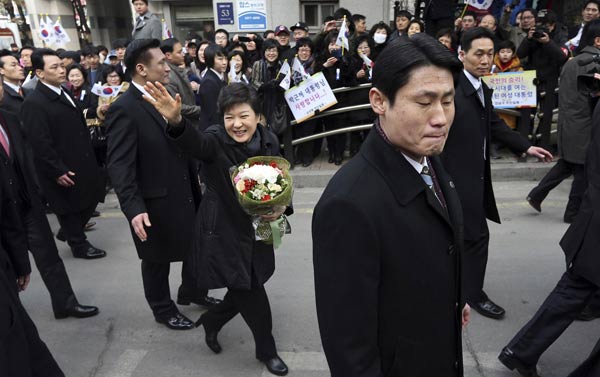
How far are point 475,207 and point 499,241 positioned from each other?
1733 millimetres

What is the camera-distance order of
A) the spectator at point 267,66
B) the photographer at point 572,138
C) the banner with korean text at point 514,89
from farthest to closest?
the spectator at point 267,66
the banner with korean text at point 514,89
the photographer at point 572,138

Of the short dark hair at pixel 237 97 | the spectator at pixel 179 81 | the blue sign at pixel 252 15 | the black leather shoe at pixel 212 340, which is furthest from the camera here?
the blue sign at pixel 252 15

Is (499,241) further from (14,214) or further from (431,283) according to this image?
(14,214)

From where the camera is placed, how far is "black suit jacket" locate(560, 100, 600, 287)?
245 centimetres

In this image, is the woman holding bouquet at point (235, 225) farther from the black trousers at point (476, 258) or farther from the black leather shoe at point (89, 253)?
the black leather shoe at point (89, 253)

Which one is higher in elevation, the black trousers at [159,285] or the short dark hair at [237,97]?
the short dark hair at [237,97]

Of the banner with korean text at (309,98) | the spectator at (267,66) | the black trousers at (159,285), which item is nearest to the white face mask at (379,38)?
the banner with korean text at (309,98)

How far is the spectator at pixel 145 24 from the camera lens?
704 cm

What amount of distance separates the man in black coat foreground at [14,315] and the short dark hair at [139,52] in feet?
3.43

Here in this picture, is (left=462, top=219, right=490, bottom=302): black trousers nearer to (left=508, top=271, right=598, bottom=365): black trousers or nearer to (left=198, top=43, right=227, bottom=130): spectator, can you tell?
(left=508, top=271, right=598, bottom=365): black trousers

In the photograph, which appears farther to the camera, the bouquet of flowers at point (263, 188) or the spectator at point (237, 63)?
the spectator at point (237, 63)

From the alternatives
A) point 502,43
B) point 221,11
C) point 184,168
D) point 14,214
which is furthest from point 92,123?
point 221,11

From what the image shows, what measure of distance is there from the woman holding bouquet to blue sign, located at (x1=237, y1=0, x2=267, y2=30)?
10.5m

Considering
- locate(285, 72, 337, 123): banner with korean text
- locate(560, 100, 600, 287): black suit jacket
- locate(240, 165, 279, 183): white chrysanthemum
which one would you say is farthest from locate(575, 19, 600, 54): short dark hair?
locate(240, 165, 279, 183): white chrysanthemum
